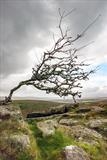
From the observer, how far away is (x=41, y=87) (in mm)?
22219

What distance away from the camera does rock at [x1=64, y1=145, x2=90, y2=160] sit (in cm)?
1892

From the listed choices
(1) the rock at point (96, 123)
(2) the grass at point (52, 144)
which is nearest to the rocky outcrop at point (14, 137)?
(2) the grass at point (52, 144)

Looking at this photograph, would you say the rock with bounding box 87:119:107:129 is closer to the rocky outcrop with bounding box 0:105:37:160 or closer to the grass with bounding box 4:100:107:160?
the grass with bounding box 4:100:107:160

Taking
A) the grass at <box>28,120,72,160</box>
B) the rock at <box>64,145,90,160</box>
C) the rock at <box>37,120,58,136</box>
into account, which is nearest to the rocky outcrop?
the grass at <box>28,120,72,160</box>

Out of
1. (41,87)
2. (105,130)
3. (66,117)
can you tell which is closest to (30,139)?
(41,87)

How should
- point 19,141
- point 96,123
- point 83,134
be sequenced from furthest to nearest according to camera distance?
point 96,123 → point 83,134 → point 19,141

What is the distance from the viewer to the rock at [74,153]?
62.1 ft

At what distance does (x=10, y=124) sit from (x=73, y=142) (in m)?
3.76

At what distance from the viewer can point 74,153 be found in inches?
757

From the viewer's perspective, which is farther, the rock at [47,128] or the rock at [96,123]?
the rock at [96,123]

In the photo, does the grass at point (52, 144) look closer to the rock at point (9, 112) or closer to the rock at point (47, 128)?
the rock at point (47, 128)

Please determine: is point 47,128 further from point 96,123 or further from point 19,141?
point 96,123

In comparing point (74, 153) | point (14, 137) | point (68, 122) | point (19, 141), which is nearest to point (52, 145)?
point (74, 153)

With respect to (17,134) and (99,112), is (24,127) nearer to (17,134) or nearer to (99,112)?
(17,134)
